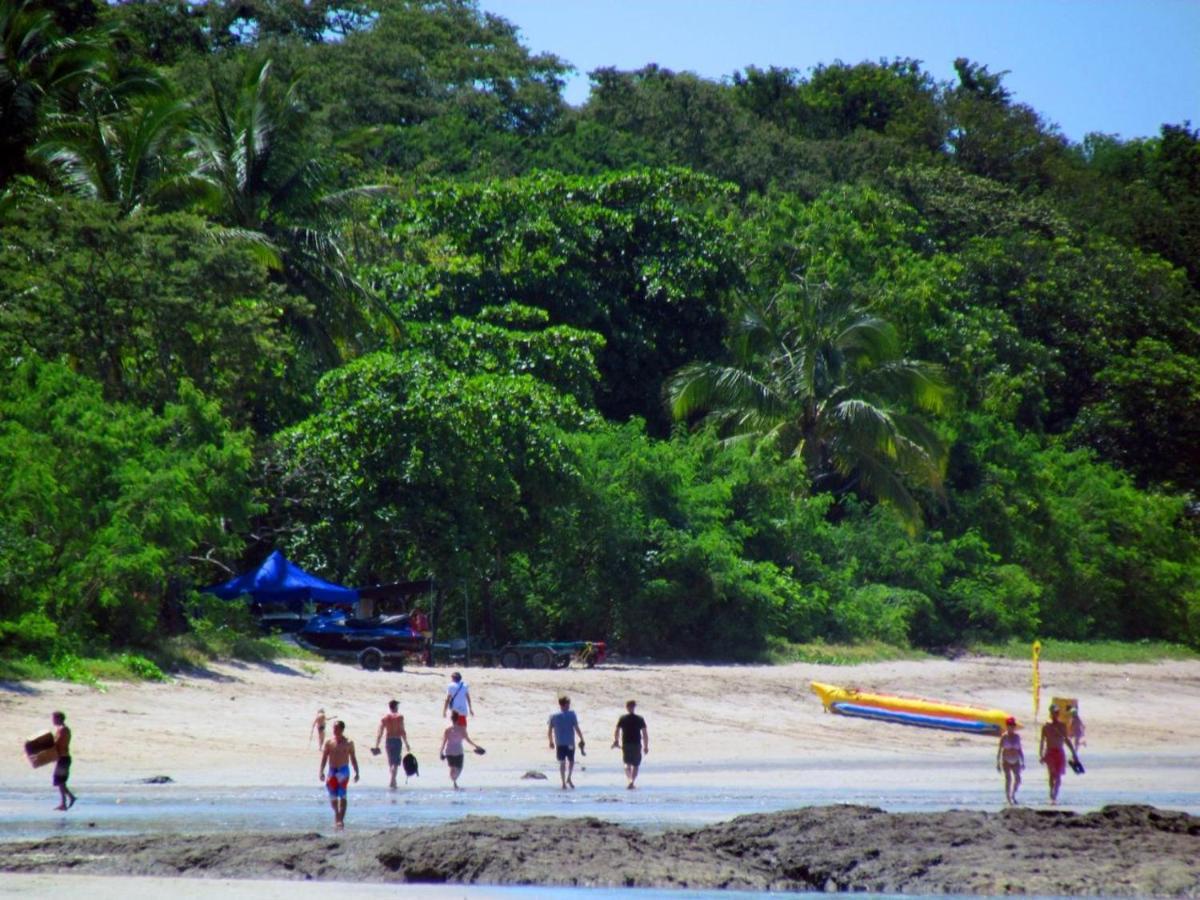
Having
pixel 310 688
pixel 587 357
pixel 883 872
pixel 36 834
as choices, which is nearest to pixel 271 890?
pixel 36 834

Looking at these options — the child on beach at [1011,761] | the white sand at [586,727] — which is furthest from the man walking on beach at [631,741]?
the child on beach at [1011,761]

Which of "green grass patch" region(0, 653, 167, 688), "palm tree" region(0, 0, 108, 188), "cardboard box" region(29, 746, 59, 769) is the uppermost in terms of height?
"palm tree" region(0, 0, 108, 188)

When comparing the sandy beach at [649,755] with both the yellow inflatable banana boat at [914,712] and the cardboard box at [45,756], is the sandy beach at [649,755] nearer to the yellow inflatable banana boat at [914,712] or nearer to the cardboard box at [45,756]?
the yellow inflatable banana boat at [914,712]

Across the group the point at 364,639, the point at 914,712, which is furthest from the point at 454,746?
the point at 914,712

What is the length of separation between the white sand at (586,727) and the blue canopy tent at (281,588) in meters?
1.58

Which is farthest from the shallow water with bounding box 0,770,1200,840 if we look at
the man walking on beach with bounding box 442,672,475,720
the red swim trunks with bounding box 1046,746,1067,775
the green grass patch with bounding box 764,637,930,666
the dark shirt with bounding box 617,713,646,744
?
the green grass patch with bounding box 764,637,930,666

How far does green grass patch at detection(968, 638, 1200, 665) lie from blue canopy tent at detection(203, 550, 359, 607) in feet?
58.6

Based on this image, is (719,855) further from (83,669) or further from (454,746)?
(83,669)

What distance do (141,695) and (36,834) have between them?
289 inches

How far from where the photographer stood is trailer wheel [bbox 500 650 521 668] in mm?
29938

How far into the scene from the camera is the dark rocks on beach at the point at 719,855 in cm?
1275

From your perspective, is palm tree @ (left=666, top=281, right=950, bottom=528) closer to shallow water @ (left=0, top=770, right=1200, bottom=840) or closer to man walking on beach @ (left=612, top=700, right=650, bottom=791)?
shallow water @ (left=0, top=770, right=1200, bottom=840)

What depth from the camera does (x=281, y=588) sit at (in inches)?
1092

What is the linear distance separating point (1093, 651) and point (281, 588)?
2273cm
